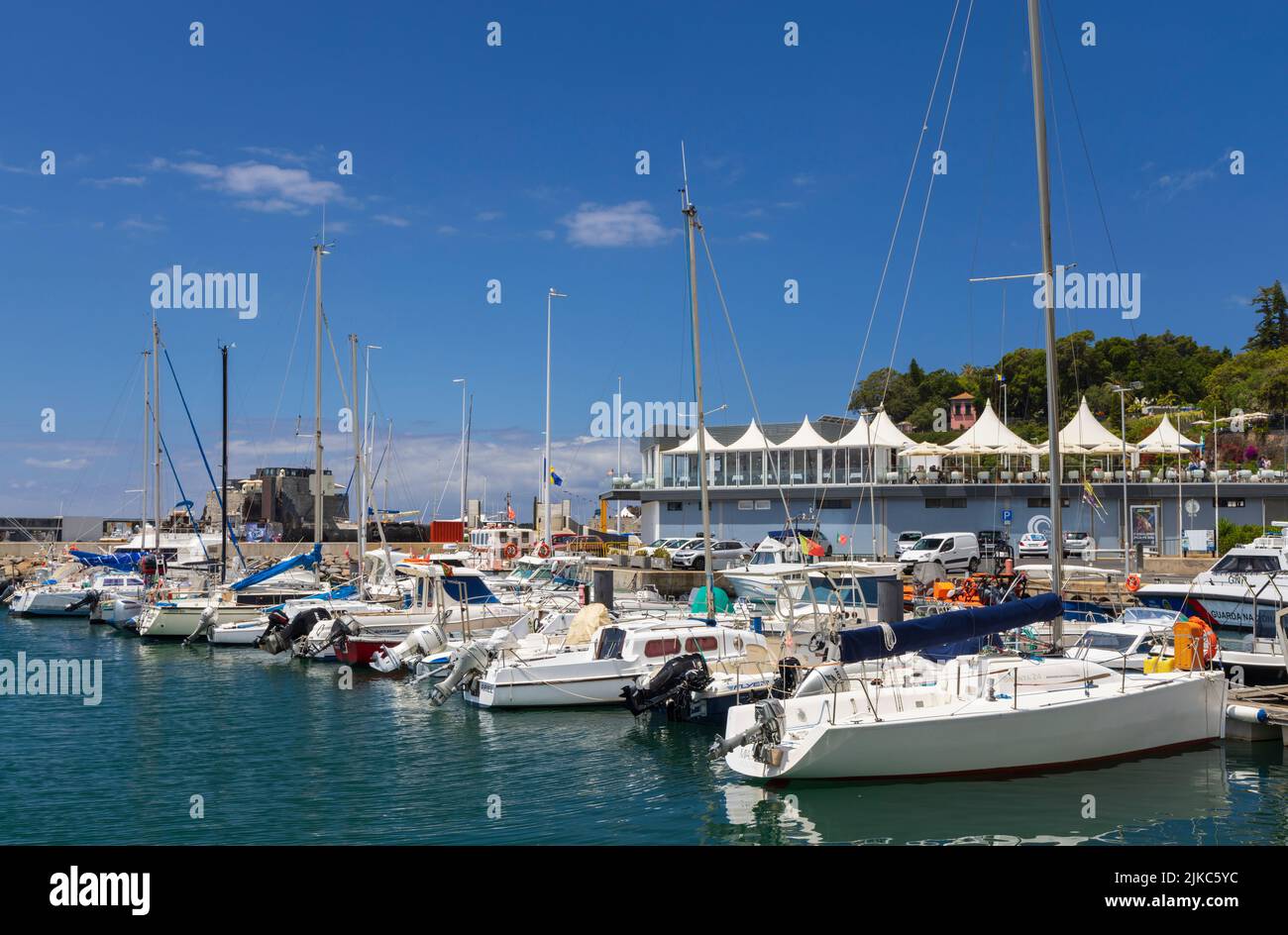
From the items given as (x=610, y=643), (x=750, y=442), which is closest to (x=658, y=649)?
(x=610, y=643)

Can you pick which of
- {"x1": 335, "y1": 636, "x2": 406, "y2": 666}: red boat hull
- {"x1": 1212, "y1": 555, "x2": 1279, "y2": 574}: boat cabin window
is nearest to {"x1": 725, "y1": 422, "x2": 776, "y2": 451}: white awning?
{"x1": 1212, "y1": 555, "x2": 1279, "y2": 574}: boat cabin window

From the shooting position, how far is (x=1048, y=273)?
2078cm

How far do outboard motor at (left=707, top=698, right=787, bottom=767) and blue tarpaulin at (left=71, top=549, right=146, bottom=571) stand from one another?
170 feet

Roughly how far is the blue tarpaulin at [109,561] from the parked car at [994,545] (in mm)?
46293

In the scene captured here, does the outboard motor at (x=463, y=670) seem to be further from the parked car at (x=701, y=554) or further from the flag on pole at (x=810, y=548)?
the parked car at (x=701, y=554)

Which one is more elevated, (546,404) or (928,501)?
(546,404)

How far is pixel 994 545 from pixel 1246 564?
14.1 m

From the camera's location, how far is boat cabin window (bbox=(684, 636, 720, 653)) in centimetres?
2378

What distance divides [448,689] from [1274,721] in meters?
17.2
